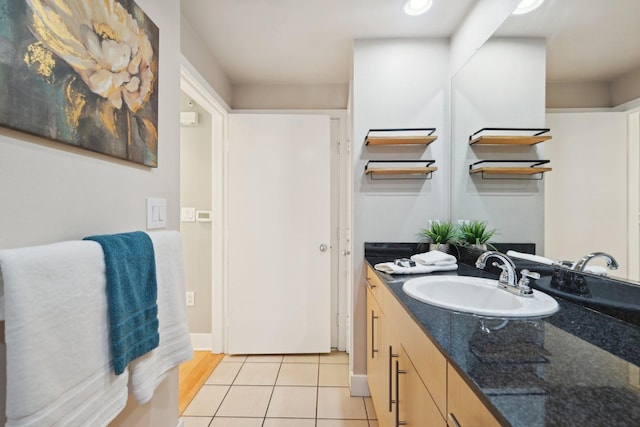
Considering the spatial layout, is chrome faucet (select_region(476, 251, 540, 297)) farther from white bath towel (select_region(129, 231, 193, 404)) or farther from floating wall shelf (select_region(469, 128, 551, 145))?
white bath towel (select_region(129, 231, 193, 404))

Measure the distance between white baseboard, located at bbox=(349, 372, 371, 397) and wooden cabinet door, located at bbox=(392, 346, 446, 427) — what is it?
0.88m

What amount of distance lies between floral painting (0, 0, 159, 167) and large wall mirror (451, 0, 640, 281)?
158 cm

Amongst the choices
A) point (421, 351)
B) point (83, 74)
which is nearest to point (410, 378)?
point (421, 351)

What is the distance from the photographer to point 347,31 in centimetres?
192

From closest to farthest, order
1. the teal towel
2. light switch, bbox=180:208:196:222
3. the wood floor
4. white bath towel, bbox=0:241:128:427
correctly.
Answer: white bath towel, bbox=0:241:128:427 < the teal towel < the wood floor < light switch, bbox=180:208:196:222

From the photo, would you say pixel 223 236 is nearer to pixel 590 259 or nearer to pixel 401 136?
pixel 401 136

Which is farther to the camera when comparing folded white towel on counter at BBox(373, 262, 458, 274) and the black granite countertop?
folded white towel on counter at BBox(373, 262, 458, 274)

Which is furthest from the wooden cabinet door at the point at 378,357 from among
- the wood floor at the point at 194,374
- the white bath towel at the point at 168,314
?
the wood floor at the point at 194,374

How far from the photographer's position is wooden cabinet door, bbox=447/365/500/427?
539mm

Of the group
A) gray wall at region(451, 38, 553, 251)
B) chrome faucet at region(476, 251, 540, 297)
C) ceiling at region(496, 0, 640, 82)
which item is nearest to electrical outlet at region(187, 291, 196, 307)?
gray wall at region(451, 38, 553, 251)

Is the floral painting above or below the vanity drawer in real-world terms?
above

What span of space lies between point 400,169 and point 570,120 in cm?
92

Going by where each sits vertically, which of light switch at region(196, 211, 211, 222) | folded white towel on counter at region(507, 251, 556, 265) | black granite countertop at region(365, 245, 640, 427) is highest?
light switch at region(196, 211, 211, 222)

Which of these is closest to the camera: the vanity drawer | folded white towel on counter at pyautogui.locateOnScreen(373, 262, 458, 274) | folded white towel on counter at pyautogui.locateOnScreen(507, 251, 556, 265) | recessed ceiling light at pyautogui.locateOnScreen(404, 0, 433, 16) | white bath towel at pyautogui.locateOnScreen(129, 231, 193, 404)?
the vanity drawer
